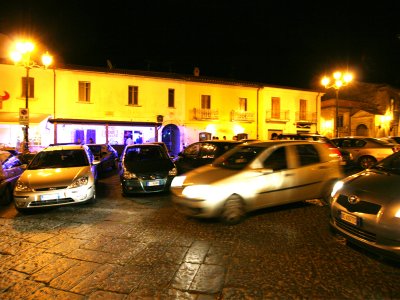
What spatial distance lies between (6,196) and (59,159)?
5.29 ft

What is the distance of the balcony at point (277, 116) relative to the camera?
26547 mm

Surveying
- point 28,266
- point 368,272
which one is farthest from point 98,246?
point 368,272

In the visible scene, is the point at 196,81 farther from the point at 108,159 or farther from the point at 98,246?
the point at 98,246

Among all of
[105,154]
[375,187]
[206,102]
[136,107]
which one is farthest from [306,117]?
[375,187]

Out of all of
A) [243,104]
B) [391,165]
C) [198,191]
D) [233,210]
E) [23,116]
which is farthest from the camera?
[243,104]

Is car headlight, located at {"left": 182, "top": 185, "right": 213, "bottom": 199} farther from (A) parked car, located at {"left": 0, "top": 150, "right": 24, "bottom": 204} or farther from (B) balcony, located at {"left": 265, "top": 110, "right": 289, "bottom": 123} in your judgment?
(B) balcony, located at {"left": 265, "top": 110, "right": 289, "bottom": 123}

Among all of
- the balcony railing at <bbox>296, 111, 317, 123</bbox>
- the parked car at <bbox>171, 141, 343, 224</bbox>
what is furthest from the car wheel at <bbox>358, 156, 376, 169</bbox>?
the balcony railing at <bbox>296, 111, 317, 123</bbox>

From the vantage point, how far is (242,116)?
2545cm

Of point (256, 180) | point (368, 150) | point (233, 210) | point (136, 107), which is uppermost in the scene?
point (136, 107)

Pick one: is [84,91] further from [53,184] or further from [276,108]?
[276,108]

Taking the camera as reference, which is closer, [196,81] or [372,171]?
[372,171]

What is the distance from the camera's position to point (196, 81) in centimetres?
2375

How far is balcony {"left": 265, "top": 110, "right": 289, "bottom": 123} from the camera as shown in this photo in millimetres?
26547

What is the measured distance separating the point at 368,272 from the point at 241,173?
253cm
